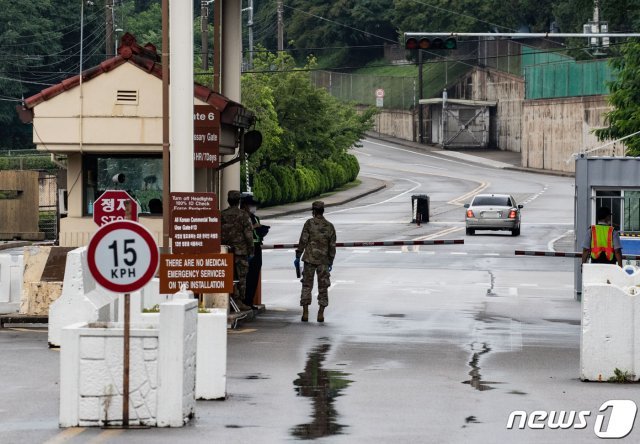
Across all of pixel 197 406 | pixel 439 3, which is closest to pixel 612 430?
pixel 197 406

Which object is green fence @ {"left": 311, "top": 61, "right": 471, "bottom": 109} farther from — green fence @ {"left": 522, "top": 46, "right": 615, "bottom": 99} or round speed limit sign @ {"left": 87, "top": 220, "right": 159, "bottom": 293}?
round speed limit sign @ {"left": 87, "top": 220, "right": 159, "bottom": 293}

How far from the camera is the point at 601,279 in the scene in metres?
17.2

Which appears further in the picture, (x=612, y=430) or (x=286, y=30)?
(x=286, y=30)

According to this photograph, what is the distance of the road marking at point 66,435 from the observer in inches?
454

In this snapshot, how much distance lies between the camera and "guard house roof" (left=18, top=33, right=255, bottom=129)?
872 inches

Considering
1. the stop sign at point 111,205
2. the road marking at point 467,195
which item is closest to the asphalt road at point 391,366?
the stop sign at point 111,205

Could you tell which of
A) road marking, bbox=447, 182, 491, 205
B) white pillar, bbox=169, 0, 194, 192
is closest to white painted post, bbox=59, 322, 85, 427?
white pillar, bbox=169, 0, 194, 192

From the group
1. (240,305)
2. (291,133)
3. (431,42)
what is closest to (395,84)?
(291,133)

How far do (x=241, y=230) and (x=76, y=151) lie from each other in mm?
2726

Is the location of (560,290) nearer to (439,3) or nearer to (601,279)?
(601,279)

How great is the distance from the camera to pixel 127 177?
904 inches

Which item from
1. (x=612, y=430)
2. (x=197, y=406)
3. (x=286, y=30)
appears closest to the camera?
(x=612, y=430)

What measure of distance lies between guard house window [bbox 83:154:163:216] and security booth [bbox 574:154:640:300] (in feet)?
29.5

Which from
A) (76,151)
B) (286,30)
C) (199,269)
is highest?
(286,30)
